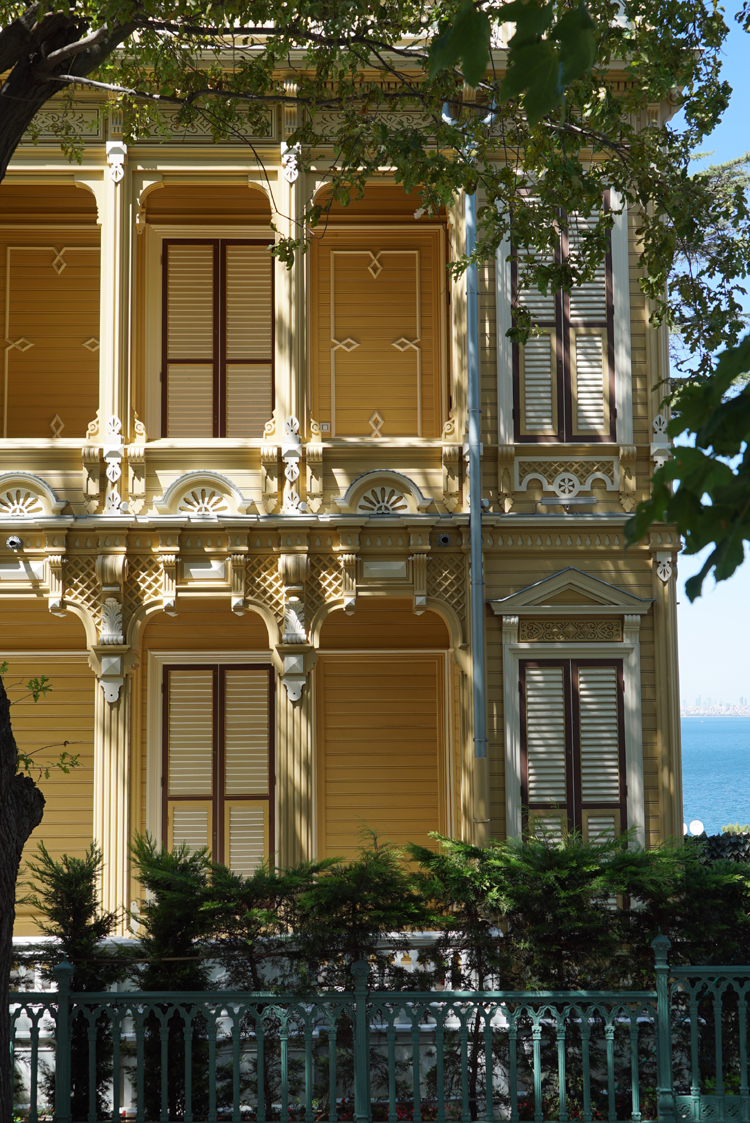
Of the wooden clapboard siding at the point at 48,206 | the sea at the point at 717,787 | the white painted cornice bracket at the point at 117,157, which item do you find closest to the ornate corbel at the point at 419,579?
the white painted cornice bracket at the point at 117,157

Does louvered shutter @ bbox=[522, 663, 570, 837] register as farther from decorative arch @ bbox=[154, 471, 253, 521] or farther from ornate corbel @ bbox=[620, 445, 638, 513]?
decorative arch @ bbox=[154, 471, 253, 521]

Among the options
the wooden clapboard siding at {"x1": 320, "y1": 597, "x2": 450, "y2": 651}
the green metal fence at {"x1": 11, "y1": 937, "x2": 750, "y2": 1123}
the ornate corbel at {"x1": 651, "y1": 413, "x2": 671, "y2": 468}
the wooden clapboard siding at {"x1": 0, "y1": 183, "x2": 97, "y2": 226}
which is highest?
the wooden clapboard siding at {"x1": 0, "y1": 183, "x2": 97, "y2": 226}

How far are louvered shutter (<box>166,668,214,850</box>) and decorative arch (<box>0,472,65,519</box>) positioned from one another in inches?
116

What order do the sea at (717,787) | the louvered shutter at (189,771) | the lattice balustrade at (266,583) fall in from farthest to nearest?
the sea at (717,787)
the louvered shutter at (189,771)
the lattice balustrade at (266,583)

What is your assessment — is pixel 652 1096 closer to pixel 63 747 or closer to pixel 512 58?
pixel 512 58

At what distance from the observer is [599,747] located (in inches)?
466

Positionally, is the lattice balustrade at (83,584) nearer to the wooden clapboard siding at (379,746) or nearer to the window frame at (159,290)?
the window frame at (159,290)

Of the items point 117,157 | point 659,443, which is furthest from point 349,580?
point 117,157

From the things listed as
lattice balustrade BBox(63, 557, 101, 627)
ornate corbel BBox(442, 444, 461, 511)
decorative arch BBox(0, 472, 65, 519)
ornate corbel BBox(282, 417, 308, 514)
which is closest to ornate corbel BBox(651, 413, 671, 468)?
ornate corbel BBox(442, 444, 461, 511)

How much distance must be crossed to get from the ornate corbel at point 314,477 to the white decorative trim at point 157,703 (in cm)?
228

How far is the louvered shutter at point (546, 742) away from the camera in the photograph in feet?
38.6

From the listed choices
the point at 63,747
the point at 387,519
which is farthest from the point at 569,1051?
the point at 63,747

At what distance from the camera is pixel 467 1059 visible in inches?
291

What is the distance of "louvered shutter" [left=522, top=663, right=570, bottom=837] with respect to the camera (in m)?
11.8
